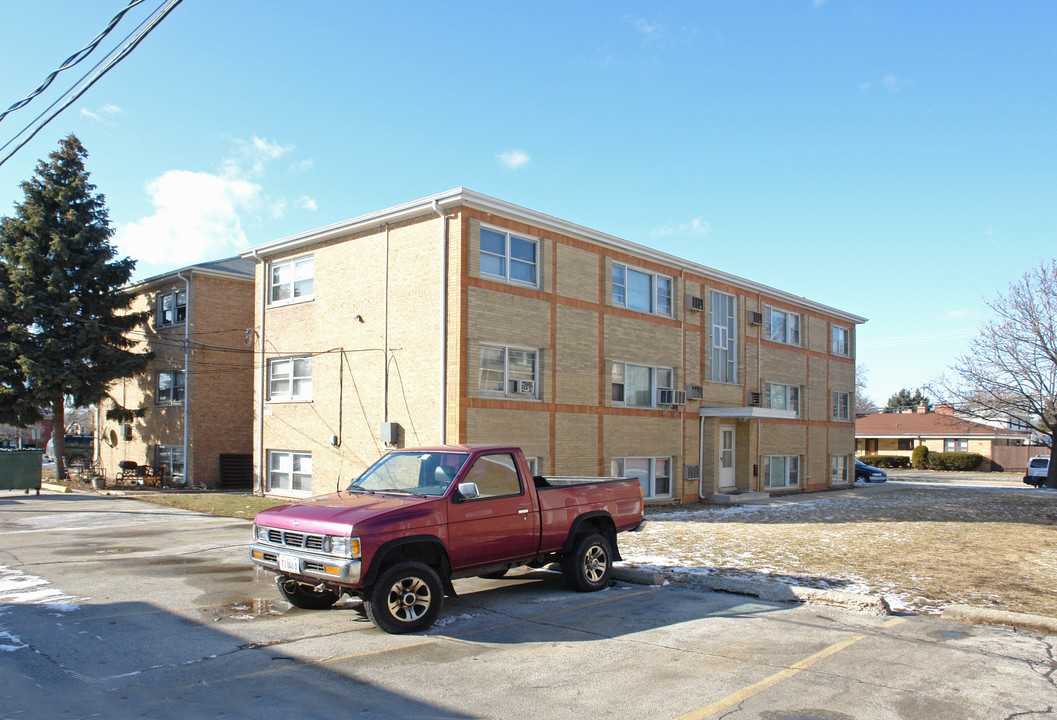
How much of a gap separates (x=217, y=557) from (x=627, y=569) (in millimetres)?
6339

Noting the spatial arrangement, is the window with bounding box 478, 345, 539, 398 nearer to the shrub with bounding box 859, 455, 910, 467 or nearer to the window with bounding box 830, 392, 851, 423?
the window with bounding box 830, 392, 851, 423

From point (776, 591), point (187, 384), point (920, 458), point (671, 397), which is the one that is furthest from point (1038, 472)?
point (187, 384)

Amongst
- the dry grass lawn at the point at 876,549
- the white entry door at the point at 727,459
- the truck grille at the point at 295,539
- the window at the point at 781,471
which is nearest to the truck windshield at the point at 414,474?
the truck grille at the point at 295,539

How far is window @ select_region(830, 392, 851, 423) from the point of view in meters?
33.3

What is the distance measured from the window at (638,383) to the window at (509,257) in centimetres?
404

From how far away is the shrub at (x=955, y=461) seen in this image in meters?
55.2

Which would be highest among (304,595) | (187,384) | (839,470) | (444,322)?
(444,322)

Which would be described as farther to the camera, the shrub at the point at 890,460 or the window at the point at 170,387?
the shrub at the point at 890,460

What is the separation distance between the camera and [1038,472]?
3947 centimetres

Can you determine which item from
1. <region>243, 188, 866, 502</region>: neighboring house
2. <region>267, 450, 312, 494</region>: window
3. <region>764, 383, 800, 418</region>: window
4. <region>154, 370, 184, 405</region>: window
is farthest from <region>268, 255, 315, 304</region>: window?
<region>764, 383, 800, 418</region>: window

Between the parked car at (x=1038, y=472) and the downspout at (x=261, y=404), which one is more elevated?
the downspout at (x=261, y=404)

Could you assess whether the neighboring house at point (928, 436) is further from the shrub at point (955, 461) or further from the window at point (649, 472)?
the window at point (649, 472)

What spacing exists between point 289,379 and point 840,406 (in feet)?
76.9

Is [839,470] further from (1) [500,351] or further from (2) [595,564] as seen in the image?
(2) [595,564]
